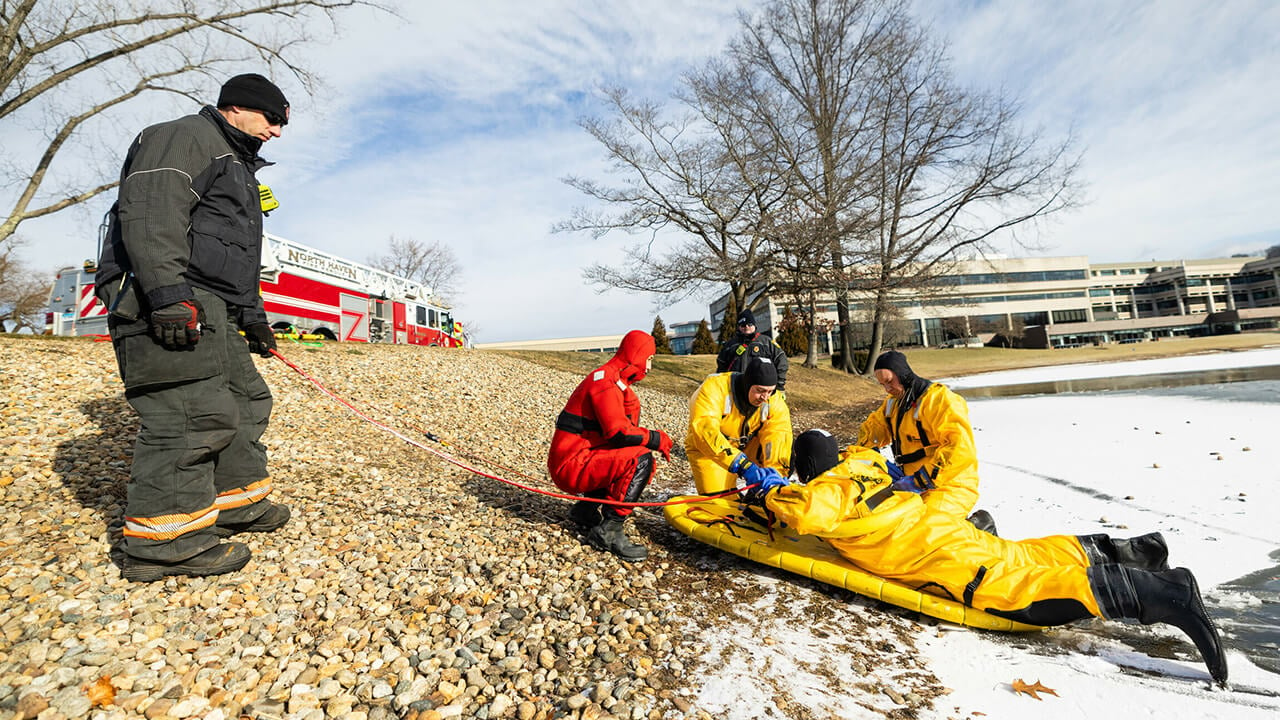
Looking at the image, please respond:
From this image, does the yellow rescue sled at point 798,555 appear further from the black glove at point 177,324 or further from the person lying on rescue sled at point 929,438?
the black glove at point 177,324

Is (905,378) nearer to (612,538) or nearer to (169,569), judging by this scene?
(612,538)

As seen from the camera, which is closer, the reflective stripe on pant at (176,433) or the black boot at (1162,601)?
the black boot at (1162,601)

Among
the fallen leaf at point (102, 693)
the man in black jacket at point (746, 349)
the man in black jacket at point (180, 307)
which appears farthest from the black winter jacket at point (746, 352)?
the fallen leaf at point (102, 693)

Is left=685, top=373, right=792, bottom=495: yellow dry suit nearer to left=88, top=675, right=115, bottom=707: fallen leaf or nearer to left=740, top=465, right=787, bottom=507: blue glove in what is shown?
left=740, top=465, right=787, bottom=507: blue glove

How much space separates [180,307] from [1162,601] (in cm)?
432

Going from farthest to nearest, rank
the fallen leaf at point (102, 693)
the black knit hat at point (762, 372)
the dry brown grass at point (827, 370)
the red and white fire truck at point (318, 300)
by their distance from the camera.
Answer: the dry brown grass at point (827, 370) < the red and white fire truck at point (318, 300) < the black knit hat at point (762, 372) < the fallen leaf at point (102, 693)

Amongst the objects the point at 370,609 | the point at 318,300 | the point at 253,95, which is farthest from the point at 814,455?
the point at 318,300

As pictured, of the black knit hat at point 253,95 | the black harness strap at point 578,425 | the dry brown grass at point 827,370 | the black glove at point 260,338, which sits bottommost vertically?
the dry brown grass at point 827,370

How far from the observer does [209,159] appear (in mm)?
2686

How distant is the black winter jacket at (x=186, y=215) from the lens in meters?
2.44

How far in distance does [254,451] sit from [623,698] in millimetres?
2474

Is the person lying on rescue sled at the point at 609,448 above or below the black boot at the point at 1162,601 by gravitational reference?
above

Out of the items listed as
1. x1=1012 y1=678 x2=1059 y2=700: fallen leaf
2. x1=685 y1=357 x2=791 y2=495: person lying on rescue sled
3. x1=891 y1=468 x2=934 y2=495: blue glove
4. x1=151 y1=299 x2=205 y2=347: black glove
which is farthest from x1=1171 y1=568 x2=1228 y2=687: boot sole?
x1=151 y1=299 x2=205 y2=347: black glove

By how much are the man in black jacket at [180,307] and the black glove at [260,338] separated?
341mm
